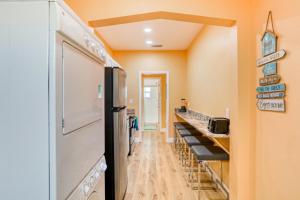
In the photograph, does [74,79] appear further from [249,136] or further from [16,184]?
[249,136]

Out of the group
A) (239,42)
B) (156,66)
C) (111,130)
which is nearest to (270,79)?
(239,42)

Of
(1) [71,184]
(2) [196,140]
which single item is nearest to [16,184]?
(1) [71,184]

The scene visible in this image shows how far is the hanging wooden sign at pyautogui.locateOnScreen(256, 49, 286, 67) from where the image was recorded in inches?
70.5

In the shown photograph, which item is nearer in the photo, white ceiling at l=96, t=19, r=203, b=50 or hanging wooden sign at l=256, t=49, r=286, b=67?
hanging wooden sign at l=256, t=49, r=286, b=67

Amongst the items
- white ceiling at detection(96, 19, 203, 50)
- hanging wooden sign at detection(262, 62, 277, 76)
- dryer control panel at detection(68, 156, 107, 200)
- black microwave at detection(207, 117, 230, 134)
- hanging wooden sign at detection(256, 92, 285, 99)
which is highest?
white ceiling at detection(96, 19, 203, 50)

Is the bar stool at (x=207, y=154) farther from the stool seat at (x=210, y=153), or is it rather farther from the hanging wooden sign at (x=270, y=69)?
the hanging wooden sign at (x=270, y=69)

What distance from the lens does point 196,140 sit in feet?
12.0

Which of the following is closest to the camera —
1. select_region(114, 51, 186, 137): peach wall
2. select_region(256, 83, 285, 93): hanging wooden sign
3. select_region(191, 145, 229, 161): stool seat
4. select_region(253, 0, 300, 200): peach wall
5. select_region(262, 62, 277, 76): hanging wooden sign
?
select_region(253, 0, 300, 200): peach wall

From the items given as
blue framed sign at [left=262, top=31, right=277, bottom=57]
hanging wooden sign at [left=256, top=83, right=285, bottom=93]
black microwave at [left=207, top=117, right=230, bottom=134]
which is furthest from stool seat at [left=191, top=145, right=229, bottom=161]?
blue framed sign at [left=262, top=31, right=277, bottom=57]

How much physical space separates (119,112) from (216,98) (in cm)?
189

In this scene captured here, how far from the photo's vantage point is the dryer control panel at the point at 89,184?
1.10 m

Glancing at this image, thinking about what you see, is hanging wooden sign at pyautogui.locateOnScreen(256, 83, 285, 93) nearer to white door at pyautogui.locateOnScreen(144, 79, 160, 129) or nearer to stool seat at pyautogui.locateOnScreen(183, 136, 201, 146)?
stool seat at pyautogui.locateOnScreen(183, 136, 201, 146)

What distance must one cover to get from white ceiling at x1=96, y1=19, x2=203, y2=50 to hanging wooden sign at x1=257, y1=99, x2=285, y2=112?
253cm

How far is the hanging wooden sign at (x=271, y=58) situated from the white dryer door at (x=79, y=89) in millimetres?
1461
